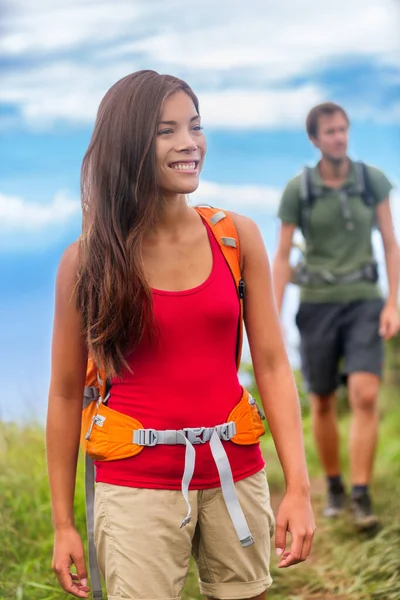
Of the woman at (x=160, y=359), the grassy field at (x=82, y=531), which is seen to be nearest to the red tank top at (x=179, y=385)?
the woman at (x=160, y=359)

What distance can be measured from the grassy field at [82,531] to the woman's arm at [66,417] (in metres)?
1.32

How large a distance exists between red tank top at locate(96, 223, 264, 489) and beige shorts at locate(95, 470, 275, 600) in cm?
4

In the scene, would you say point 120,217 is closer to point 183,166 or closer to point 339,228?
point 183,166

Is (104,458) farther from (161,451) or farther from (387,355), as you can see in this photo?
(387,355)

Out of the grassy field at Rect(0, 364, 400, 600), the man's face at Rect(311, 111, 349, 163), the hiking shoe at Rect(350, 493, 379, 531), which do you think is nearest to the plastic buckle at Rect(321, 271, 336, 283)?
the man's face at Rect(311, 111, 349, 163)

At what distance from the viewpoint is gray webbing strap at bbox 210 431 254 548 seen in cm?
256

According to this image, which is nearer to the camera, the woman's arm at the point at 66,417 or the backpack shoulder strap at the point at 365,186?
the woman's arm at the point at 66,417

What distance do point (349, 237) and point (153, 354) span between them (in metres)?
3.45

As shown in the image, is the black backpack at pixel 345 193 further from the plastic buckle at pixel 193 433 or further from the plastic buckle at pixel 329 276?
the plastic buckle at pixel 193 433

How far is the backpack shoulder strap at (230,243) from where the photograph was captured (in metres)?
2.70

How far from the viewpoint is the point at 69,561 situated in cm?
267

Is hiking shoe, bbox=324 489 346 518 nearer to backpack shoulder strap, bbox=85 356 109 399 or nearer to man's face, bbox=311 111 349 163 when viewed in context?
man's face, bbox=311 111 349 163

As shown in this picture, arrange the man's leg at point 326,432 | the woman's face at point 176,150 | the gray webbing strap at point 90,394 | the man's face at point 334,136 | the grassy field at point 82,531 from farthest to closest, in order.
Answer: the man's leg at point 326,432 < the man's face at point 334,136 < the grassy field at point 82,531 < the gray webbing strap at point 90,394 < the woman's face at point 176,150

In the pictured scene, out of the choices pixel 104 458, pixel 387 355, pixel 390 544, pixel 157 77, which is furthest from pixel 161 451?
pixel 387 355
